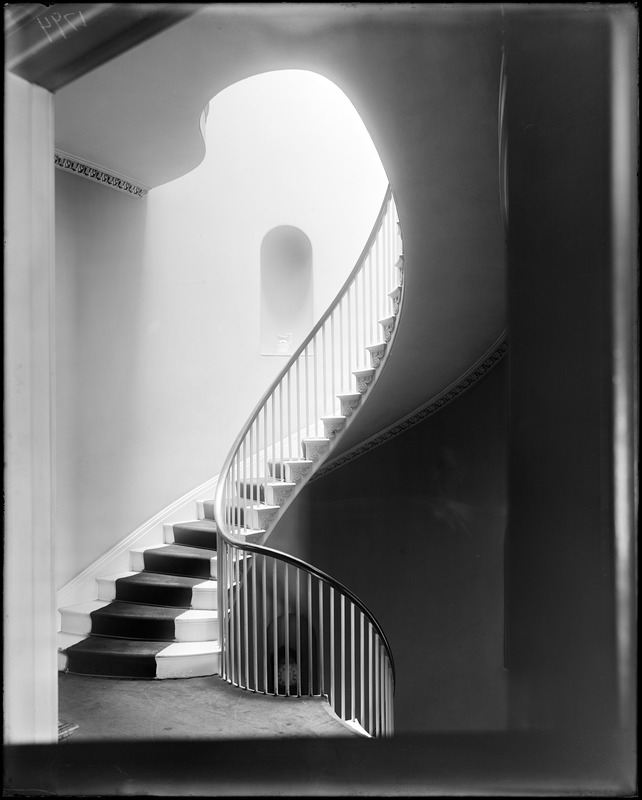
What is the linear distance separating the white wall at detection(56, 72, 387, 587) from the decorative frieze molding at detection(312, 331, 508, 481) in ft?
3.31

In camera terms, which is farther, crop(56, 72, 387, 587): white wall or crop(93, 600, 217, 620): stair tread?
crop(56, 72, 387, 587): white wall

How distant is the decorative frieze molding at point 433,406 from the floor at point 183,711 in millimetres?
2104

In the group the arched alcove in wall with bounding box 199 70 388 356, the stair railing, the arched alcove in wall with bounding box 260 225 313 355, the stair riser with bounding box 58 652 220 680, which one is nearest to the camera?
the stair railing

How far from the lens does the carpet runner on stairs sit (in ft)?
11.0

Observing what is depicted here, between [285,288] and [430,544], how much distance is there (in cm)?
276

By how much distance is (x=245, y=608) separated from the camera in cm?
335

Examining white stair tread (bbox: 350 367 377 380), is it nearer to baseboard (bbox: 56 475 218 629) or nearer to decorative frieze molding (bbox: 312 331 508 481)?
decorative frieze molding (bbox: 312 331 508 481)

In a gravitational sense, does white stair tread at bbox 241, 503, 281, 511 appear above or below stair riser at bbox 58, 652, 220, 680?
above

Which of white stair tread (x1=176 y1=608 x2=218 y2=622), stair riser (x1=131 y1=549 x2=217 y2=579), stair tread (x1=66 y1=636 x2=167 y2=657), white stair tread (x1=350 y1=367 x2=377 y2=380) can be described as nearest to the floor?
stair tread (x1=66 y1=636 x2=167 y2=657)

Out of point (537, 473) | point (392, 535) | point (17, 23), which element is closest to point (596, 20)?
point (537, 473)

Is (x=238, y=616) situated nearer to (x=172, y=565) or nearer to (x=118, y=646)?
(x=118, y=646)

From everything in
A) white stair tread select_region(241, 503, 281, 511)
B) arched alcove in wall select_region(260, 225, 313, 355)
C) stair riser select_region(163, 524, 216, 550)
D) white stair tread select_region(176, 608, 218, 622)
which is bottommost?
white stair tread select_region(176, 608, 218, 622)

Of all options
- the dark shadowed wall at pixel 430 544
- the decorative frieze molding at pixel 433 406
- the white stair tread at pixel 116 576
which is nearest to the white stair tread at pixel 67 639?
the white stair tread at pixel 116 576

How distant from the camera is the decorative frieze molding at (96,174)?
3.79 m
